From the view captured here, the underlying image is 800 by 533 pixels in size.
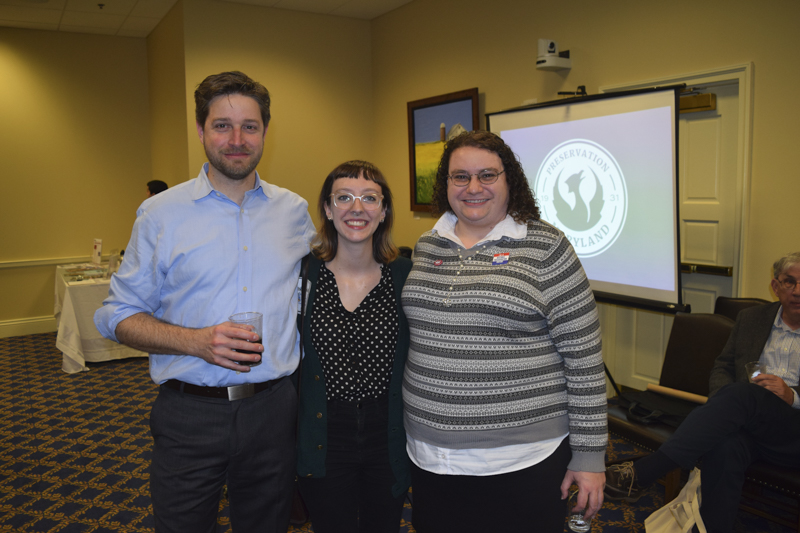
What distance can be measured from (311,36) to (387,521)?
5679 mm

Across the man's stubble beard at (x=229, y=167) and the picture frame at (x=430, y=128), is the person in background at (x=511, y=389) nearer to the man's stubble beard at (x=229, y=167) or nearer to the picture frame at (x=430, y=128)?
the man's stubble beard at (x=229, y=167)

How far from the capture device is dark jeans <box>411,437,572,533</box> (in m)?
1.44

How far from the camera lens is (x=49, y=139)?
6.39m

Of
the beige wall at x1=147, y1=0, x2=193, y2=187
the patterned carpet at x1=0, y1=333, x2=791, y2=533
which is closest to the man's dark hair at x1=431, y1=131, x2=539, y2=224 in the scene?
the patterned carpet at x1=0, y1=333, x2=791, y2=533

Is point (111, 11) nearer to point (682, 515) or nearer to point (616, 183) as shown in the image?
point (616, 183)

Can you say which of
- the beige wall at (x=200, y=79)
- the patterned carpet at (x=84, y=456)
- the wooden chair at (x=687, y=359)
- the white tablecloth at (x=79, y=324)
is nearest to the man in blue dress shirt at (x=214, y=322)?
the patterned carpet at (x=84, y=456)

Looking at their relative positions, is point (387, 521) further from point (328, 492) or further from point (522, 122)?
point (522, 122)

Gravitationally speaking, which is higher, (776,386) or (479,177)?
(479,177)

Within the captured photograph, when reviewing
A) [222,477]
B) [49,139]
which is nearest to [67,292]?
[49,139]

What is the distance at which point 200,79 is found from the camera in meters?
5.46

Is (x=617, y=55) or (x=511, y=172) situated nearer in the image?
(x=511, y=172)

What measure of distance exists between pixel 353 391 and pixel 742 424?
6.07ft

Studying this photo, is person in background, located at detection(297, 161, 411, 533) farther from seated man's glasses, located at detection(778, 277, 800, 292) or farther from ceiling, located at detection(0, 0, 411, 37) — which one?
ceiling, located at detection(0, 0, 411, 37)

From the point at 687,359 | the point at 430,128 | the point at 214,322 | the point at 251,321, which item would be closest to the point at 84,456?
the point at 214,322
